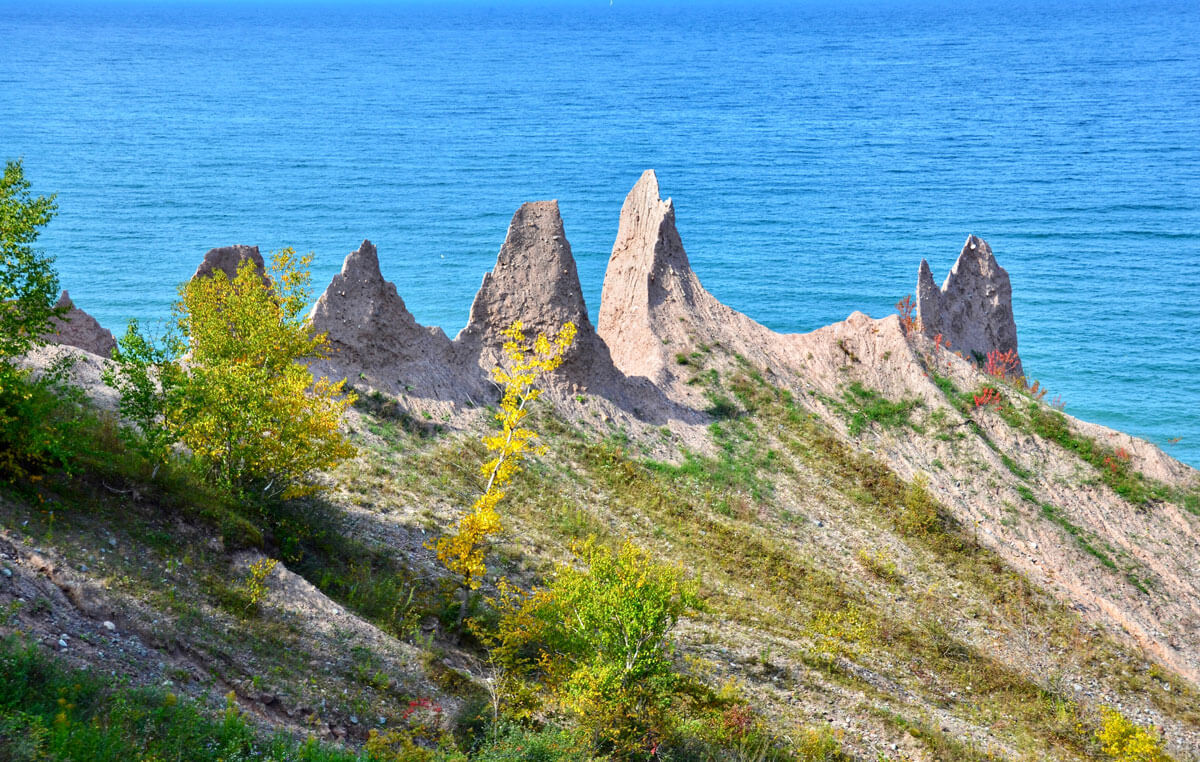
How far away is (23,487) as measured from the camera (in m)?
23.0

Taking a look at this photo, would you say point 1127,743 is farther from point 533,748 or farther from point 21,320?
point 21,320

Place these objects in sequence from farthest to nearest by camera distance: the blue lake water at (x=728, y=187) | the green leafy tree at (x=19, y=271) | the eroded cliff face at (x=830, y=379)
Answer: the blue lake water at (x=728, y=187), the eroded cliff face at (x=830, y=379), the green leafy tree at (x=19, y=271)

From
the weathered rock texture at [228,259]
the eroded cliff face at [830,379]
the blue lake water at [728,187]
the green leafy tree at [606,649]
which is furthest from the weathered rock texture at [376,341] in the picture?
the blue lake water at [728,187]

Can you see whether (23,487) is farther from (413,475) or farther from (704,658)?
(704,658)

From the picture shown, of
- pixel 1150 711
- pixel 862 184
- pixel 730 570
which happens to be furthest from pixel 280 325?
pixel 862 184

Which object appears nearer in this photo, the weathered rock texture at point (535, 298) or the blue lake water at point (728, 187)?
the weathered rock texture at point (535, 298)

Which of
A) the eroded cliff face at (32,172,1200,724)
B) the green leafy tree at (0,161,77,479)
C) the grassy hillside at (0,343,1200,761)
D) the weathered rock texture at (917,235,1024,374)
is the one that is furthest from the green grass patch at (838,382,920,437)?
the green leafy tree at (0,161,77,479)

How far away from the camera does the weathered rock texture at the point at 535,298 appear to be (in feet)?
141

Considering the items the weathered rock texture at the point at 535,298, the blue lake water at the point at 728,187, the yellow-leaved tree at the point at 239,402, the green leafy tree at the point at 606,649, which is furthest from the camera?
the blue lake water at the point at 728,187

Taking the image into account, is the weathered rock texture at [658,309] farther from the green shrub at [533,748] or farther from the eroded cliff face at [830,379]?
the green shrub at [533,748]

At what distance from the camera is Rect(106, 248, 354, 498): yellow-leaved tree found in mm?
24328

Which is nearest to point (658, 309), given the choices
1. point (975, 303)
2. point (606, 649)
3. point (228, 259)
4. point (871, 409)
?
point (871, 409)

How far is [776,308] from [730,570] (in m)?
58.0

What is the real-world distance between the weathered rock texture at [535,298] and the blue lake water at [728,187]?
38878 mm
